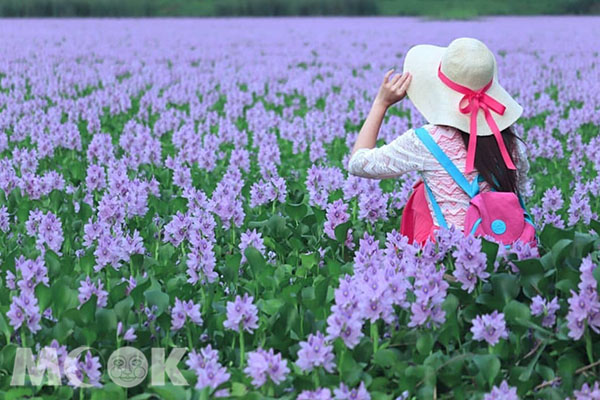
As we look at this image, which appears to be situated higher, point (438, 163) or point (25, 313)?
point (438, 163)

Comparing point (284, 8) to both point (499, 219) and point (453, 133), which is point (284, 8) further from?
point (499, 219)

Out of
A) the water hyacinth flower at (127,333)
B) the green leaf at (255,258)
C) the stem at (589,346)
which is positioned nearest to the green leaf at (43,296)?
the water hyacinth flower at (127,333)

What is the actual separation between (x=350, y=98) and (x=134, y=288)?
27.5 feet

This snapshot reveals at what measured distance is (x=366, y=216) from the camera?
5.11 metres

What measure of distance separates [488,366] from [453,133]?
1.40 meters

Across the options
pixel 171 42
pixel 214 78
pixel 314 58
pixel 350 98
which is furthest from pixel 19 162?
pixel 171 42

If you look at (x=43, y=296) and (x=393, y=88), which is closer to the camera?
(x=43, y=296)

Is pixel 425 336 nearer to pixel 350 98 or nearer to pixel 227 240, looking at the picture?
pixel 227 240

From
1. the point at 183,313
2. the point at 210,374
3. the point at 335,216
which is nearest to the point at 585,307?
the point at 210,374

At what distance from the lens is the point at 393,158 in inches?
171

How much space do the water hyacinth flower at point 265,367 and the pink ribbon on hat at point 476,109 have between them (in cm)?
160

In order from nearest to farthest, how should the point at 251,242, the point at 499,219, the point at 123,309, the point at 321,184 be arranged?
the point at 123,309 → the point at 499,219 → the point at 251,242 → the point at 321,184

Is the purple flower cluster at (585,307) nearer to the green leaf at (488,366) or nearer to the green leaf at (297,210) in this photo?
the green leaf at (488,366)

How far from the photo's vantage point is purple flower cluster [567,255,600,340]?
3258 millimetres
